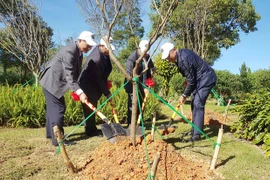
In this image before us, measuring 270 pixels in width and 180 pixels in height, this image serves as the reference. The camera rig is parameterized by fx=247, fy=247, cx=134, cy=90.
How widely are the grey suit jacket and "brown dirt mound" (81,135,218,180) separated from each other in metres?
1.20

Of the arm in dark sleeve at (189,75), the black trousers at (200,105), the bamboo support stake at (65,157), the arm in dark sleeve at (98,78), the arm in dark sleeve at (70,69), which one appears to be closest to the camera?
the bamboo support stake at (65,157)

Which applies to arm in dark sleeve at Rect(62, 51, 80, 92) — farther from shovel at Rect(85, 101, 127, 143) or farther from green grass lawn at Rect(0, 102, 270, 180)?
green grass lawn at Rect(0, 102, 270, 180)

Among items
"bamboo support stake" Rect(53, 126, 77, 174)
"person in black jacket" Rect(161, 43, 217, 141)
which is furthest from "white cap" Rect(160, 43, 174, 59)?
"bamboo support stake" Rect(53, 126, 77, 174)

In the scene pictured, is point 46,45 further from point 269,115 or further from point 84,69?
point 269,115

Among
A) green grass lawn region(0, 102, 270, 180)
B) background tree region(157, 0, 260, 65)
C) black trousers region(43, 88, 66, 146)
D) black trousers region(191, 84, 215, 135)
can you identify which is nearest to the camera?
green grass lawn region(0, 102, 270, 180)

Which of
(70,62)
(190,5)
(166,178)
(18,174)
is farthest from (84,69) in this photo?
(190,5)

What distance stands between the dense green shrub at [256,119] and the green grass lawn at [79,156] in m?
0.17

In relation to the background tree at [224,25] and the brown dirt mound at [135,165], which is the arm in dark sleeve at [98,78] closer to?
the brown dirt mound at [135,165]

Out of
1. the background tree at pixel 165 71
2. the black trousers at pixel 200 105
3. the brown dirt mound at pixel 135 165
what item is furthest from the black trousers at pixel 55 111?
the background tree at pixel 165 71

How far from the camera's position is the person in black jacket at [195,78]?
13.2 ft

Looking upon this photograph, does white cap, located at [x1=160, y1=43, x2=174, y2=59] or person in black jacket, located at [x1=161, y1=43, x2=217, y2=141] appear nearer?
white cap, located at [x1=160, y1=43, x2=174, y2=59]

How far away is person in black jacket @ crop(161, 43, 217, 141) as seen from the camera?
4.04 meters

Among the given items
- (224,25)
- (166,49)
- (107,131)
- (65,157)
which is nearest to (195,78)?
(166,49)

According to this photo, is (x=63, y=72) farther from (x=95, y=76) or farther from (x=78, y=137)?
(x=78, y=137)
